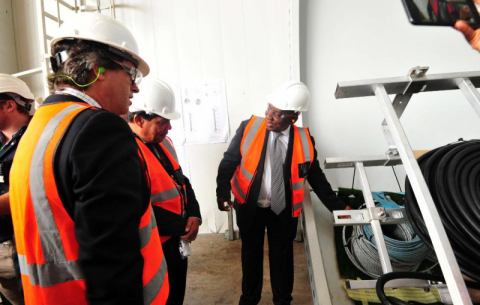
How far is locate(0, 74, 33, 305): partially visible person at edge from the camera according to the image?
1.25 metres

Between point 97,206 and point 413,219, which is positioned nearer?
point 97,206

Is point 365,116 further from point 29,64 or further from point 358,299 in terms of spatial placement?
point 29,64

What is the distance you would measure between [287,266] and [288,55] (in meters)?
2.09

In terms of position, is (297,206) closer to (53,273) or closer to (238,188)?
(238,188)

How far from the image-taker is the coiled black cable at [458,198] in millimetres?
967

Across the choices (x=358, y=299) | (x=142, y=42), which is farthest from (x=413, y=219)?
(x=142, y=42)

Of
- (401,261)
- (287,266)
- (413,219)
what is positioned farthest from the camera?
(287,266)

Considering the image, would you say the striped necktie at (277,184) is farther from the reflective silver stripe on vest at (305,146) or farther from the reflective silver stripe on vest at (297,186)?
the reflective silver stripe on vest at (305,146)

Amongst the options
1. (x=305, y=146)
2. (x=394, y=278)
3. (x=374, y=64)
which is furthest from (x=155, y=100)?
(x=374, y=64)

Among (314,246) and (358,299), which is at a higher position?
(314,246)

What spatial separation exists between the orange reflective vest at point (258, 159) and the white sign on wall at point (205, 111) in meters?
0.95

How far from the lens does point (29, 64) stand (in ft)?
10.5

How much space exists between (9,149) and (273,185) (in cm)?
158

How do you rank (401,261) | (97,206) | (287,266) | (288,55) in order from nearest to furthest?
1. (97,206)
2. (401,261)
3. (287,266)
4. (288,55)
